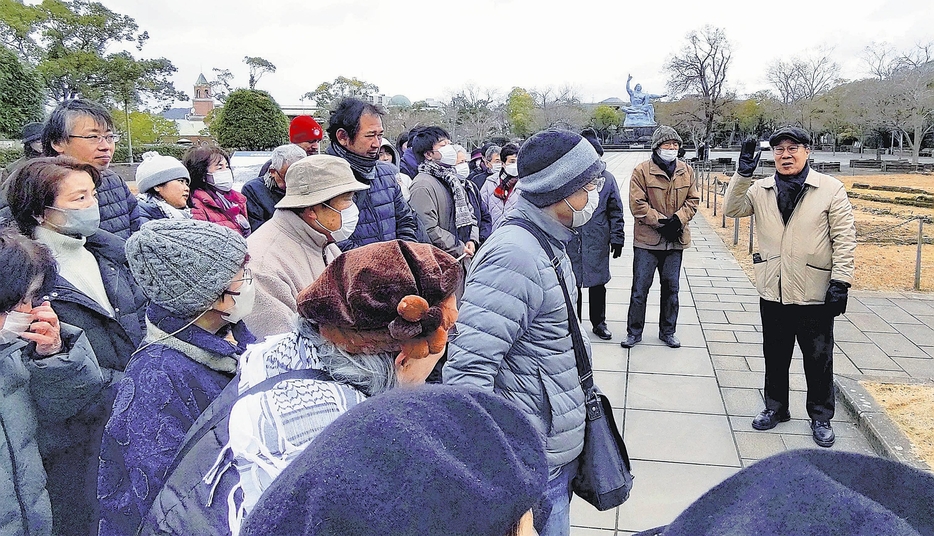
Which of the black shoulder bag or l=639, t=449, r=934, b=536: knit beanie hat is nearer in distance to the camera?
l=639, t=449, r=934, b=536: knit beanie hat

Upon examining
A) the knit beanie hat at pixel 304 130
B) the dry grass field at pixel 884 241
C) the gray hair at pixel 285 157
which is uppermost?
the knit beanie hat at pixel 304 130

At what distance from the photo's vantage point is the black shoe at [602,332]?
6.09 m

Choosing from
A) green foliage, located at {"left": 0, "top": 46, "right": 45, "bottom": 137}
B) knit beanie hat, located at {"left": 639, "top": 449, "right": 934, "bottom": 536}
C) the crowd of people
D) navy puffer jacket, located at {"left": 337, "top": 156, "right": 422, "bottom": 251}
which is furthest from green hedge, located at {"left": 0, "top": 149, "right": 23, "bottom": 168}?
knit beanie hat, located at {"left": 639, "top": 449, "right": 934, "bottom": 536}

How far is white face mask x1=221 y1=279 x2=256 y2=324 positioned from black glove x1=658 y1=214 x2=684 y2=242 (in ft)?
14.0

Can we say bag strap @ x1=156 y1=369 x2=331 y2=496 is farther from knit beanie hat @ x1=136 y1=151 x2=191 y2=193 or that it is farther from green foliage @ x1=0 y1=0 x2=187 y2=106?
green foliage @ x1=0 y1=0 x2=187 y2=106

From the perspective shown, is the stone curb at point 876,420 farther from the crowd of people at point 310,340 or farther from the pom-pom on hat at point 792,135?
the pom-pom on hat at point 792,135

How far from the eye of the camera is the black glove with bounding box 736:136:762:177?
4055mm

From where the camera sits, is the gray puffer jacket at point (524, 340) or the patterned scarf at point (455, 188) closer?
the gray puffer jacket at point (524, 340)

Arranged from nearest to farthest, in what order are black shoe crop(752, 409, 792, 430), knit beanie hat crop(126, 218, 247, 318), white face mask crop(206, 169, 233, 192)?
knit beanie hat crop(126, 218, 247, 318), black shoe crop(752, 409, 792, 430), white face mask crop(206, 169, 233, 192)

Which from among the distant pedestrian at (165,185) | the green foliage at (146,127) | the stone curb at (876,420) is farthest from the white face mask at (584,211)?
the green foliage at (146,127)

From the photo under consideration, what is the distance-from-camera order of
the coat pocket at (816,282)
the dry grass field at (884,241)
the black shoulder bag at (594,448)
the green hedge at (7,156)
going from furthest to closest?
the green hedge at (7,156), the dry grass field at (884,241), the coat pocket at (816,282), the black shoulder bag at (594,448)

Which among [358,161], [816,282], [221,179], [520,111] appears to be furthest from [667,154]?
[520,111]

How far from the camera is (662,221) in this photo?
5484 mm

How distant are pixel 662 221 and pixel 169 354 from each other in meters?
4.57
